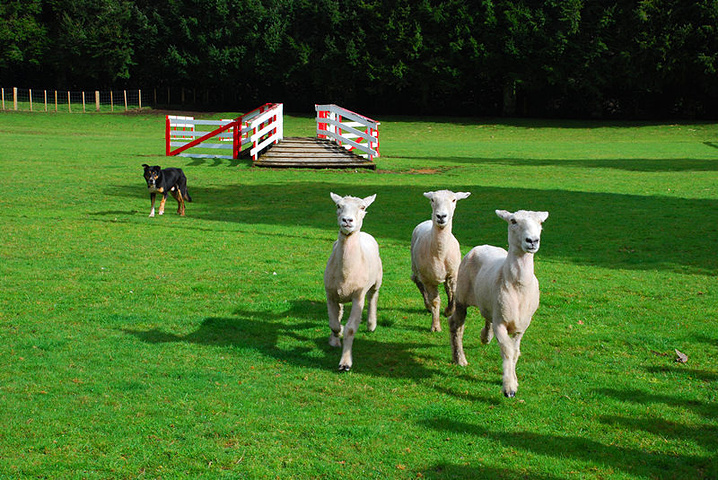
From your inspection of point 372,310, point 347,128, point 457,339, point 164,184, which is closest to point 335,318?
point 372,310

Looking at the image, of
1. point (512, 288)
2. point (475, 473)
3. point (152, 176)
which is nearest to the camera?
point (475, 473)

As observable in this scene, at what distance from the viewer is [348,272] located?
7.48m

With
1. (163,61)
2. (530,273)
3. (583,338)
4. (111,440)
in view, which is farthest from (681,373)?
(163,61)

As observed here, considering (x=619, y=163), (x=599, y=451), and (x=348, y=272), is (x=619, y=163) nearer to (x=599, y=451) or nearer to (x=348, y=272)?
(x=348, y=272)

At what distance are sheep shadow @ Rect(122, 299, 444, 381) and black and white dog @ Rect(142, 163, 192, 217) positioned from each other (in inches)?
315

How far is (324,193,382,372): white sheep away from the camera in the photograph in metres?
7.25

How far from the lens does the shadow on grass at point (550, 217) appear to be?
13.2m

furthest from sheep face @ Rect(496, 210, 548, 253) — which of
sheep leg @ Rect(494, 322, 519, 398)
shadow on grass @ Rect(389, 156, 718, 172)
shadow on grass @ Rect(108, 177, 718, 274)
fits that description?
shadow on grass @ Rect(389, 156, 718, 172)

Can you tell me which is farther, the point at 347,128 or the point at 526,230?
the point at 347,128

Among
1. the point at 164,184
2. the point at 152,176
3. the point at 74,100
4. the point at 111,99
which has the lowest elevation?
the point at 164,184

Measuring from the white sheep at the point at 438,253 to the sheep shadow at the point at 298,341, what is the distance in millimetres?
685

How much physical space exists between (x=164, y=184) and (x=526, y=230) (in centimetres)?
1195

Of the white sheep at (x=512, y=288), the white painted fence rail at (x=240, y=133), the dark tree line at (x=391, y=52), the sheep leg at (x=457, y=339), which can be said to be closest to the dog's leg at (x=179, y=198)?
the sheep leg at (x=457, y=339)

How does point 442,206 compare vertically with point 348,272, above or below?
above
